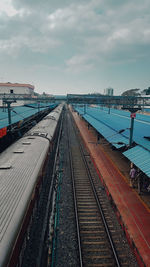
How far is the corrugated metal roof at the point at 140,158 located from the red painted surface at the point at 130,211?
8.69 ft

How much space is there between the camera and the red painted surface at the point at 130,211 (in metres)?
→ 7.79

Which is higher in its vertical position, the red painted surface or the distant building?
the distant building

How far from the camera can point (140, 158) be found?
39.3 feet

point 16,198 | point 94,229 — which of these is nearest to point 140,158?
point 94,229

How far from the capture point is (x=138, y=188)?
40.5 ft

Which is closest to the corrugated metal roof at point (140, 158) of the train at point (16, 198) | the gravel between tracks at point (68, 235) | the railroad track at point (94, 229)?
the gravel between tracks at point (68, 235)

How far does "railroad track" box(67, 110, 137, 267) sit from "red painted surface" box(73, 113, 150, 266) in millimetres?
643

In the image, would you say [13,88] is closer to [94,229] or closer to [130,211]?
[130,211]

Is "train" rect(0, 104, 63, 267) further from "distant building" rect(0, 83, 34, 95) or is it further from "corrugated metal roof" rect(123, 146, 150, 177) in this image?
"distant building" rect(0, 83, 34, 95)

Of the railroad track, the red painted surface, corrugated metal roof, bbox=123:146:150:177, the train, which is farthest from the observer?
corrugated metal roof, bbox=123:146:150:177

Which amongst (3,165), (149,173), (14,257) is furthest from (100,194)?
(14,257)

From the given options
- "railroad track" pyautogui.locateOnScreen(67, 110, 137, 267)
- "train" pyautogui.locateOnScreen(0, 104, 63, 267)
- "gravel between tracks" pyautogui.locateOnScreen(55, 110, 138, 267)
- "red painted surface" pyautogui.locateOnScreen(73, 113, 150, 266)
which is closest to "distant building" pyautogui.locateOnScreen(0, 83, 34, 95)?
"red painted surface" pyautogui.locateOnScreen(73, 113, 150, 266)

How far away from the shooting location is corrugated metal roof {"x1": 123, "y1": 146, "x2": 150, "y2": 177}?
10.7m

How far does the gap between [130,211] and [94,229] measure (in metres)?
2.85
